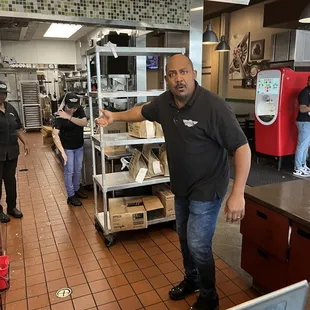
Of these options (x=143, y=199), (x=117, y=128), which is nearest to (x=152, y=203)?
(x=143, y=199)

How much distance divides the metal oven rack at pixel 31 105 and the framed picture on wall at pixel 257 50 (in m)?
7.14

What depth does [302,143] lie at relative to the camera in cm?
571

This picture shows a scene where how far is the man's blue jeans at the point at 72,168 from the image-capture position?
434 cm

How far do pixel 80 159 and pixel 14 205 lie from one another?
1.01 meters

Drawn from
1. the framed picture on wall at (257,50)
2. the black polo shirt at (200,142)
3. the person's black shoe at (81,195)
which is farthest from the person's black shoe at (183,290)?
the framed picture on wall at (257,50)

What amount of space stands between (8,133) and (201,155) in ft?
8.48

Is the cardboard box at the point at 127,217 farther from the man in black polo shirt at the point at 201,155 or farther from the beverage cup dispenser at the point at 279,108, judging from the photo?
the beverage cup dispenser at the point at 279,108

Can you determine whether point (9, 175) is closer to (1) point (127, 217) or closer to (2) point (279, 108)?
(1) point (127, 217)

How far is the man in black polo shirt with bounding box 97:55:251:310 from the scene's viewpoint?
1.94 m

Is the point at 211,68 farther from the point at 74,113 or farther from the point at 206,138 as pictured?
the point at 206,138

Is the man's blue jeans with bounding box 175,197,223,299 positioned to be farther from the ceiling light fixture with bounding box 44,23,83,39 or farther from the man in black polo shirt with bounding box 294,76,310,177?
the ceiling light fixture with bounding box 44,23,83,39

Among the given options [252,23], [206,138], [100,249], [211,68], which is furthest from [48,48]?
[206,138]

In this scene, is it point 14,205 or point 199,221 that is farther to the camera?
point 14,205

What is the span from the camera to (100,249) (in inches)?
131
